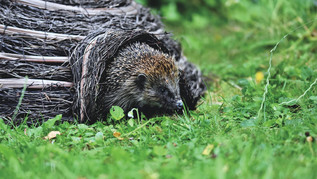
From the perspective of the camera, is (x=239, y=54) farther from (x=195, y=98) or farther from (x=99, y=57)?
(x=99, y=57)

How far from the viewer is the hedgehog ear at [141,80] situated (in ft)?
13.9

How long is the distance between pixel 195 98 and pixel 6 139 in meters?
2.30

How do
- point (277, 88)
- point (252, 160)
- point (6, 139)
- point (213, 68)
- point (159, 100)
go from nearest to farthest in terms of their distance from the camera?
point (252, 160) < point (6, 139) < point (159, 100) < point (277, 88) < point (213, 68)

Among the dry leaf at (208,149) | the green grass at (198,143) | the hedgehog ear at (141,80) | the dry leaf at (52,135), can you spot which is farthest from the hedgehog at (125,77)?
the dry leaf at (208,149)

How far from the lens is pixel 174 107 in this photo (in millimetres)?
4184

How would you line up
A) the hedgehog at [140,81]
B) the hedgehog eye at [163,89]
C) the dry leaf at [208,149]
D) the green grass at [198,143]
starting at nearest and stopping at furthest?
1. the green grass at [198,143]
2. the dry leaf at [208,149]
3. the hedgehog at [140,81]
4. the hedgehog eye at [163,89]

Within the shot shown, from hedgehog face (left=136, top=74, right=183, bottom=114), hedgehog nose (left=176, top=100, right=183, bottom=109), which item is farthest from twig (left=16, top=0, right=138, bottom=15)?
hedgehog nose (left=176, top=100, right=183, bottom=109)

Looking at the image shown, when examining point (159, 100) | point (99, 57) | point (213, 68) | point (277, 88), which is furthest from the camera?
point (213, 68)

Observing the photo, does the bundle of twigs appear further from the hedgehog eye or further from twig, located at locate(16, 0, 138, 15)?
the hedgehog eye

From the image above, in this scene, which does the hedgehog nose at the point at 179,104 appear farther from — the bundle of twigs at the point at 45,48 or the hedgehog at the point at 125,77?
the bundle of twigs at the point at 45,48

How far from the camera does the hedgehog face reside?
4.24m

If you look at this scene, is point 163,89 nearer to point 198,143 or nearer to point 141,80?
point 141,80

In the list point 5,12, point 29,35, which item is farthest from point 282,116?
point 5,12

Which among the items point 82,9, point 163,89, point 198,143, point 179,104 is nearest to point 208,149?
point 198,143
